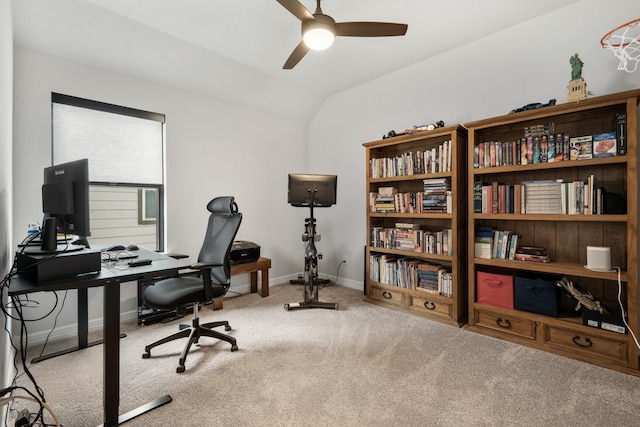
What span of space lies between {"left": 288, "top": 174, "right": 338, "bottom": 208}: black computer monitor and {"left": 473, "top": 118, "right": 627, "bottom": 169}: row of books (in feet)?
4.98

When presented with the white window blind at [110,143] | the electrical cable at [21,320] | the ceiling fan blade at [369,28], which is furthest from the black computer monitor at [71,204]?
the ceiling fan blade at [369,28]

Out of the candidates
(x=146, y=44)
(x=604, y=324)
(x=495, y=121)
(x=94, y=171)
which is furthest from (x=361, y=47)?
(x=604, y=324)

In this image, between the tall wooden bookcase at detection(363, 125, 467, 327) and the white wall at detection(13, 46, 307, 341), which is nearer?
the white wall at detection(13, 46, 307, 341)

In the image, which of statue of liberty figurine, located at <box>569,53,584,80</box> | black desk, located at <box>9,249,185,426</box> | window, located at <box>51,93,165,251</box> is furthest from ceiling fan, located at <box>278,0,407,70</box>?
window, located at <box>51,93,165,251</box>

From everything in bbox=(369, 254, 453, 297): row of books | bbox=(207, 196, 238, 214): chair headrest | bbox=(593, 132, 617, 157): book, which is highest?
bbox=(593, 132, 617, 157): book

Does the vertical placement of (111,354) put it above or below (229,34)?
below

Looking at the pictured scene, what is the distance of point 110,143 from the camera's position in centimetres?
293

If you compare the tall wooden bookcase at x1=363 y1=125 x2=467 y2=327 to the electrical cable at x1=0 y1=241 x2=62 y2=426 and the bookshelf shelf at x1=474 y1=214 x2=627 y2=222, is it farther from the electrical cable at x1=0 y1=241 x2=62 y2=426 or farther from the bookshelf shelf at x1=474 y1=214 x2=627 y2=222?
the electrical cable at x1=0 y1=241 x2=62 y2=426

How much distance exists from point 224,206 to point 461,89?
2.72 metres

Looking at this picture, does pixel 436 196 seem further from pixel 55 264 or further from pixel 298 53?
pixel 55 264

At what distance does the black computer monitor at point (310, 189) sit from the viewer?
338 centimetres

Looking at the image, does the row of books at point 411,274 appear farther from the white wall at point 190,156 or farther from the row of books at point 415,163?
the white wall at point 190,156

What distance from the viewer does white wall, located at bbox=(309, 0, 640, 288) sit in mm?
2367

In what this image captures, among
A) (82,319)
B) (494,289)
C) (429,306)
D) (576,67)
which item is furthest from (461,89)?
(82,319)
